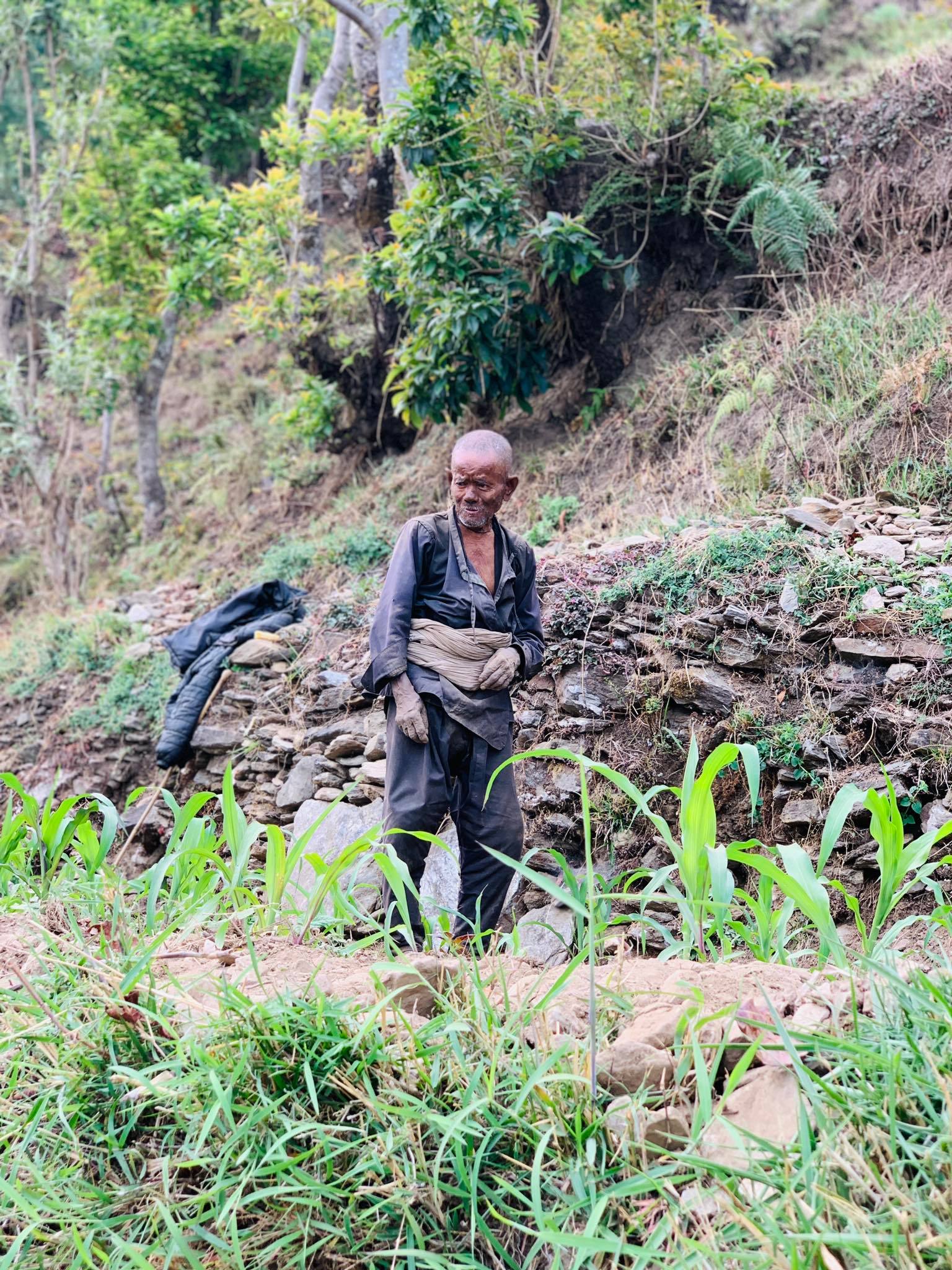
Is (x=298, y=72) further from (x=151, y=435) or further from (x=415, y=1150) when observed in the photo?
(x=415, y=1150)

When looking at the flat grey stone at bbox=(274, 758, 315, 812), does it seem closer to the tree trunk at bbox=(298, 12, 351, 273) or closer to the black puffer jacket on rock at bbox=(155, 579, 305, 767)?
the black puffer jacket on rock at bbox=(155, 579, 305, 767)

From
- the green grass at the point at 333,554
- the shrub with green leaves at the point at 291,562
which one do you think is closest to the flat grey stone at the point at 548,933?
the green grass at the point at 333,554

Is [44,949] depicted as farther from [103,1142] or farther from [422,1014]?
[422,1014]

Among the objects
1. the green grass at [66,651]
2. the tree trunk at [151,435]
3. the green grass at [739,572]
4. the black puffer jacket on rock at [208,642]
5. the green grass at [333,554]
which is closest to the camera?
the green grass at [739,572]

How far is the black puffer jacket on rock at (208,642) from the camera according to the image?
20.9ft

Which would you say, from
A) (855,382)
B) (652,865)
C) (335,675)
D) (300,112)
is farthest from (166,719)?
(300,112)

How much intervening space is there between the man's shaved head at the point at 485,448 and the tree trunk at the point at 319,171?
23.2 feet

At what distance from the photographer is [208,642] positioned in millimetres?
6902

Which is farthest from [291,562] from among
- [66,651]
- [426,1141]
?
[426,1141]

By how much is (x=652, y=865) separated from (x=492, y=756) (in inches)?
47.9

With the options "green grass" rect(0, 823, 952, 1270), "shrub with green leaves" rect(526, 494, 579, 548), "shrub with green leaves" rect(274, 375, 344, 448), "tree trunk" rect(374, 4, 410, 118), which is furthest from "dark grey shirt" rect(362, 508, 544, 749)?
"tree trunk" rect(374, 4, 410, 118)

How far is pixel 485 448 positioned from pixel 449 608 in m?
0.57

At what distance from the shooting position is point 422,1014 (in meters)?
2.11

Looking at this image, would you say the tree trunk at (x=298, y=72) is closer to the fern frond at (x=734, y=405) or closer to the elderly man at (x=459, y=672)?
the fern frond at (x=734, y=405)
